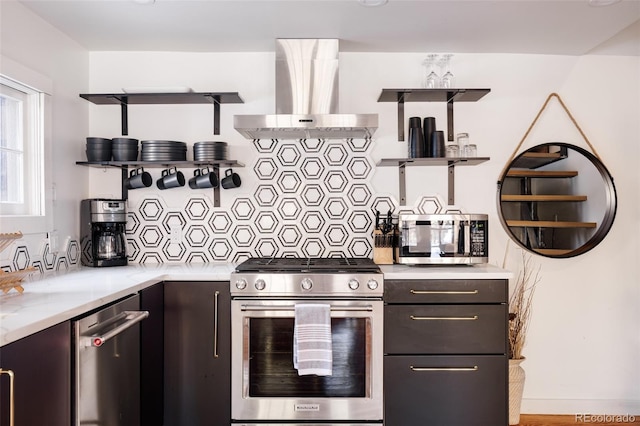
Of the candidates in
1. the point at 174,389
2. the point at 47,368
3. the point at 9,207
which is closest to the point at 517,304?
the point at 174,389

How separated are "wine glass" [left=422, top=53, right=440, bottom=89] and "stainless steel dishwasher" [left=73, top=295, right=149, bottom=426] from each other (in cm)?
212

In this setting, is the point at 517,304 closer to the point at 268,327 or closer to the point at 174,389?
the point at 268,327

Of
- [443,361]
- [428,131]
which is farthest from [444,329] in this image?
[428,131]

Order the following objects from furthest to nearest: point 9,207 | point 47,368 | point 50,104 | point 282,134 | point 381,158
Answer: point 381,158 < point 282,134 < point 50,104 < point 9,207 < point 47,368

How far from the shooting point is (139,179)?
9.41 feet

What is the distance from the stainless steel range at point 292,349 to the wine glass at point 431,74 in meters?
1.29

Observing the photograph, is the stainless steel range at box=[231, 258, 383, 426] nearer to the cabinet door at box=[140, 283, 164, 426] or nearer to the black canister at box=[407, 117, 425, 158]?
the cabinet door at box=[140, 283, 164, 426]

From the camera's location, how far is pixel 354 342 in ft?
7.75

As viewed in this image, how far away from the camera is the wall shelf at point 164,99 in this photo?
273cm

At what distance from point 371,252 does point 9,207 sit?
6.87ft

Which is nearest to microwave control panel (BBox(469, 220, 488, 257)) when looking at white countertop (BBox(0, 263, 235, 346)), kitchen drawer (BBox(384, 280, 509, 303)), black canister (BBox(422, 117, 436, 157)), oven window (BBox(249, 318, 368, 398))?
kitchen drawer (BBox(384, 280, 509, 303))

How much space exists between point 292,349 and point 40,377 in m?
1.22

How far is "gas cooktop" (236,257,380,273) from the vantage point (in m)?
2.41

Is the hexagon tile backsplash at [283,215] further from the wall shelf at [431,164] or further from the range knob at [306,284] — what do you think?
the range knob at [306,284]
